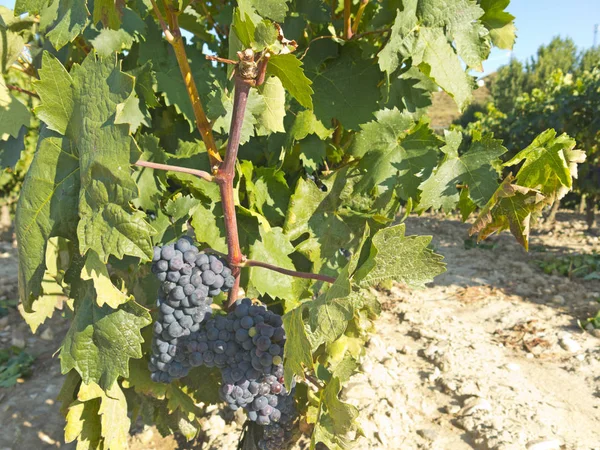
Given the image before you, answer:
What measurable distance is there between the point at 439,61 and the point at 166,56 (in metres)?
0.88

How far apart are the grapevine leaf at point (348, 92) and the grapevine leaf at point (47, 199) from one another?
76cm

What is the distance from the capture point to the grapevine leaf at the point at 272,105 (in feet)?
3.89

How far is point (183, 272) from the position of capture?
1271mm

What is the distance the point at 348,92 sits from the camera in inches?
60.8

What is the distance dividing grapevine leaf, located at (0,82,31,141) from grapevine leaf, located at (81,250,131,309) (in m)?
0.62

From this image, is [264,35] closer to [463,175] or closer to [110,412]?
[463,175]

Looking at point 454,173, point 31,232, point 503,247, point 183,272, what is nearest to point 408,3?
point 454,173

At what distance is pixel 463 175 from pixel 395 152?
239 millimetres

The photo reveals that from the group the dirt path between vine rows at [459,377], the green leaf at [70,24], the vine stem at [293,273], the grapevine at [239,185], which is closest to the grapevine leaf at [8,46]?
the grapevine at [239,185]

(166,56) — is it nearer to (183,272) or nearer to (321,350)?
(183,272)

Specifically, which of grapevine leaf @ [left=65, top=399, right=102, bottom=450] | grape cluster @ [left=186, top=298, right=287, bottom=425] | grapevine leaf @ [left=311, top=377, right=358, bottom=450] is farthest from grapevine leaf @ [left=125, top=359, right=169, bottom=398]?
grapevine leaf @ [left=311, top=377, right=358, bottom=450]

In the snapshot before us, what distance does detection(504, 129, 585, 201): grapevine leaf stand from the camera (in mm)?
1267

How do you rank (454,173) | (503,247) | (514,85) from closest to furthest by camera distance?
(454,173), (503,247), (514,85)

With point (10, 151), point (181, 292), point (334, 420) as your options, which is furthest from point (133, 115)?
point (334, 420)
